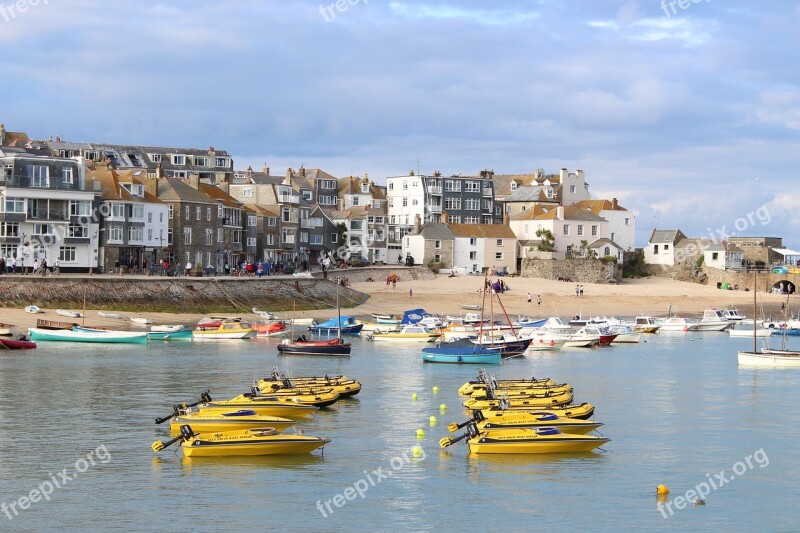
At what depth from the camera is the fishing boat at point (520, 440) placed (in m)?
39.4

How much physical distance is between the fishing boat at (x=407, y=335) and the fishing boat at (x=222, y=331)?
917 cm

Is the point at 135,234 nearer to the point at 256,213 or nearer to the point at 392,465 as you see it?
the point at 256,213

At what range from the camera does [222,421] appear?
4109 cm

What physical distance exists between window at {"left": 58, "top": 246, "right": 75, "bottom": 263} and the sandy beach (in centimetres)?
1641

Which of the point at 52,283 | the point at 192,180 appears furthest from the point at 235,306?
the point at 192,180

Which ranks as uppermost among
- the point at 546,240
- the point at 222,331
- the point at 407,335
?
the point at 546,240

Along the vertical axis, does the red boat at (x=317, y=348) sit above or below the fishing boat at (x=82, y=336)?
below

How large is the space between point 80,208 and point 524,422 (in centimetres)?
6754

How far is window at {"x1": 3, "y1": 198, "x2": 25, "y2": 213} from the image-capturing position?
94.4 meters

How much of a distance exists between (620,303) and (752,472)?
264 feet

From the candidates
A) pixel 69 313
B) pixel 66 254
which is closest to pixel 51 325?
pixel 69 313

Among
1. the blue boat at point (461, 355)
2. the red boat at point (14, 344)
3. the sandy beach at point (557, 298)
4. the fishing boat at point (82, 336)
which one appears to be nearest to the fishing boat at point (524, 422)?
the blue boat at point (461, 355)

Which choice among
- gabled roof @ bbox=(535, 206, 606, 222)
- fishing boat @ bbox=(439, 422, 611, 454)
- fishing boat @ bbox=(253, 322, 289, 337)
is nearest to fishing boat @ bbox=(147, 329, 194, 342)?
fishing boat @ bbox=(253, 322, 289, 337)
